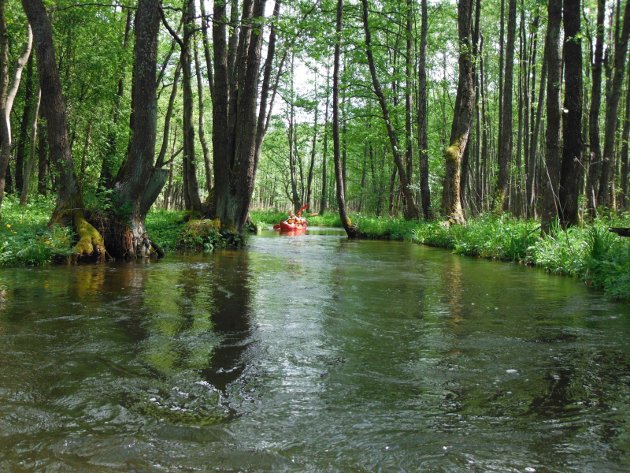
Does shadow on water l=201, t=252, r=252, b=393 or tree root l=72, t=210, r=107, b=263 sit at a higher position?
tree root l=72, t=210, r=107, b=263

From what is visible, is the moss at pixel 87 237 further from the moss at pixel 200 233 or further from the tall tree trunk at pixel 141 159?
the moss at pixel 200 233

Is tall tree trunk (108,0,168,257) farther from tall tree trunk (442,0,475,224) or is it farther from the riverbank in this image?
tall tree trunk (442,0,475,224)

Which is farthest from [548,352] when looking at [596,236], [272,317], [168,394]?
[596,236]

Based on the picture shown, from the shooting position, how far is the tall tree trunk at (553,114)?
9.98 metres

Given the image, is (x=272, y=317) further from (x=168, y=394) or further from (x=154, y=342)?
(x=168, y=394)

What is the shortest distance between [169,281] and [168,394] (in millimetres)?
4630

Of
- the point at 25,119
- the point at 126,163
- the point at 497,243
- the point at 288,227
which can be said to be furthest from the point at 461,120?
the point at 25,119

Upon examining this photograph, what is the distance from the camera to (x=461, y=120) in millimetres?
15617

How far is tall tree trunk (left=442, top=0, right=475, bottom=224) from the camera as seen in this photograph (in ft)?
49.8

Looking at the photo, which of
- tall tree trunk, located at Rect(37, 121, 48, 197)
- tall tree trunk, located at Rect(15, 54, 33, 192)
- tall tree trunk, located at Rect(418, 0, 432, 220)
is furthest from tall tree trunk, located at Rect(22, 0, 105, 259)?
tall tree trunk, located at Rect(15, 54, 33, 192)

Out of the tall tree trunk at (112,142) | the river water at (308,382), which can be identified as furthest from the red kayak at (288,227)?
the river water at (308,382)

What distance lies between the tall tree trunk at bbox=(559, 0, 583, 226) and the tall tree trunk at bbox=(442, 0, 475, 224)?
5.23m

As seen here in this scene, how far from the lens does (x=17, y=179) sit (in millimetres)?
22453

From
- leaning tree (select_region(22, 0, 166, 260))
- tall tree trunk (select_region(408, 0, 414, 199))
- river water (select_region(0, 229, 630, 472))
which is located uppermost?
tall tree trunk (select_region(408, 0, 414, 199))
